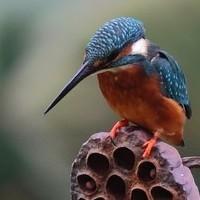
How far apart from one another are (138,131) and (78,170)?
81 mm

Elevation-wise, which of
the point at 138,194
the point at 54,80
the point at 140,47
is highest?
the point at 140,47

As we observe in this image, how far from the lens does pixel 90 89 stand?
211cm

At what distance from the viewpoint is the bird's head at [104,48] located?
2.59 ft

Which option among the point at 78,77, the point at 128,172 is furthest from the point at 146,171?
the point at 78,77

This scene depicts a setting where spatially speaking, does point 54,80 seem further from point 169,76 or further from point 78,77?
point 78,77

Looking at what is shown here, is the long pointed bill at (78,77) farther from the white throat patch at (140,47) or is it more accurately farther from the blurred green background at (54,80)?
the blurred green background at (54,80)

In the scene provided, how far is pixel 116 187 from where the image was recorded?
0.86m

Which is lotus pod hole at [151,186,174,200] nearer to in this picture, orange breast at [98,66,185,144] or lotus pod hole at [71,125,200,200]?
lotus pod hole at [71,125,200,200]

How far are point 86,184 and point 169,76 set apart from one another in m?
0.18

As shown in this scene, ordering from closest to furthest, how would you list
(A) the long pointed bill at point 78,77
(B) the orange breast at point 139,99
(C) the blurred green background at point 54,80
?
1. (A) the long pointed bill at point 78,77
2. (B) the orange breast at point 139,99
3. (C) the blurred green background at point 54,80

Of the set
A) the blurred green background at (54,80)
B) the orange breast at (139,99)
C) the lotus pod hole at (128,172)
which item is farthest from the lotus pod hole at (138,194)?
the blurred green background at (54,80)

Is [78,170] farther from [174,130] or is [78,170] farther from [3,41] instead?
[3,41]

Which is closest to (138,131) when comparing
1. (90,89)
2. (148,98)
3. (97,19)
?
(148,98)

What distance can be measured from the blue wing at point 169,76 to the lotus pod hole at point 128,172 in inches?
3.8
